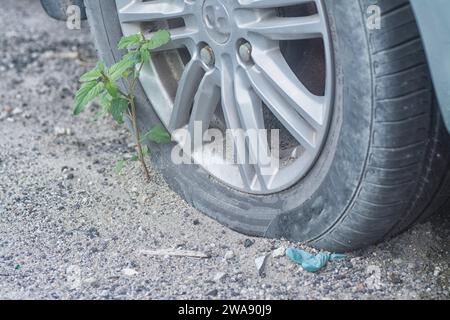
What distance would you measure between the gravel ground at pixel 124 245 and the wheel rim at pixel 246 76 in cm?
26

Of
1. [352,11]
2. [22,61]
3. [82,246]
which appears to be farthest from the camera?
[22,61]

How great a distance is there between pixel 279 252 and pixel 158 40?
87cm

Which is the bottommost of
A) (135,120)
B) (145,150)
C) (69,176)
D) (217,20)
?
(69,176)

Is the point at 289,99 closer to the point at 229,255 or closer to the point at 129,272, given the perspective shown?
the point at 229,255

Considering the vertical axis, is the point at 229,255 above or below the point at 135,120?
below

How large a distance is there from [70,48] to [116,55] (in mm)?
1937

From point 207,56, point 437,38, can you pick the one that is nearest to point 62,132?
point 207,56

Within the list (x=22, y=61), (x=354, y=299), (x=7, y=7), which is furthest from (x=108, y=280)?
(x=7, y=7)

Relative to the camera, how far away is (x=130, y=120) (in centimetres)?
335

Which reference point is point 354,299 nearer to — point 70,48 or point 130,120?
point 130,120

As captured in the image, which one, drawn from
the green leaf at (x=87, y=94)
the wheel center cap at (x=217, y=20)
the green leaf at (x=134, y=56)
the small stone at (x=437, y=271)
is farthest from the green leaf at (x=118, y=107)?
the small stone at (x=437, y=271)

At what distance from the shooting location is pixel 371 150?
2363 mm

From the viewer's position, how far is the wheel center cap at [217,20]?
275 cm

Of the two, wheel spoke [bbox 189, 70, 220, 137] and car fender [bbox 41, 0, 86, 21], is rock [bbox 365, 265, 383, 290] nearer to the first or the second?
wheel spoke [bbox 189, 70, 220, 137]
